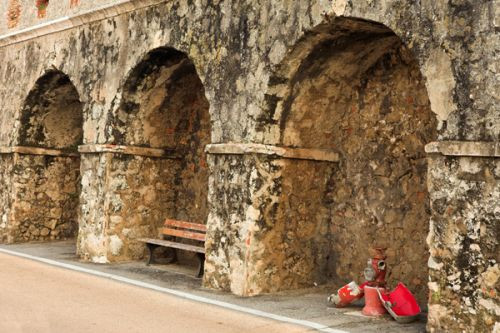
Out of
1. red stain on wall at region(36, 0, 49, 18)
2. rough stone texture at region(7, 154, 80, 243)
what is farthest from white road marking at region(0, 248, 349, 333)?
red stain on wall at region(36, 0, 49, 18)

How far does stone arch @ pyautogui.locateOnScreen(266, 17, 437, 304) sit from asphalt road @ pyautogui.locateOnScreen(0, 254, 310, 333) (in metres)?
1.43

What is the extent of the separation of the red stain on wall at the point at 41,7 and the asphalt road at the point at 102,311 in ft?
17.7

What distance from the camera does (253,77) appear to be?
682 centimetres

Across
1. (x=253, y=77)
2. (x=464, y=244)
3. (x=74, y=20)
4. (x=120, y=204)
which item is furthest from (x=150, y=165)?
(x=464, y=244)

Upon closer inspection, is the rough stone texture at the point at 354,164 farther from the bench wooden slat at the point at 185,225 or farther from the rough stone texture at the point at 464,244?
the bench wooden slat at the point at 185,225

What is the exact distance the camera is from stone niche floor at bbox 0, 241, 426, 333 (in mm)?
5527

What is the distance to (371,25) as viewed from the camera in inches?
236

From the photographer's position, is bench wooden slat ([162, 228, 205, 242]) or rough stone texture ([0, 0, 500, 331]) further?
bench wooden slat ([162, 228, 205, 242])

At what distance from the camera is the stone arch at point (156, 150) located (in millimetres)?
8734

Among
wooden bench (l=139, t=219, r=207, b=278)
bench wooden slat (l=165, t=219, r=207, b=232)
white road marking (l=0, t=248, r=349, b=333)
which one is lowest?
white road marking (l=0, t=248, r=349, b=333)

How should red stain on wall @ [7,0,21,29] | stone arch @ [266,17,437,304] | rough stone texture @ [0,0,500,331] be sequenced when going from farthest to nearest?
red stain on wall @ [7,0,21,29], stone arch @ [266,17,437,304], rough stone texture @ [0,0,500,331]

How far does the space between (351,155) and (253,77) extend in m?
1.56

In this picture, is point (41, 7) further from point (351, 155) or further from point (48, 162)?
point (351, 155)

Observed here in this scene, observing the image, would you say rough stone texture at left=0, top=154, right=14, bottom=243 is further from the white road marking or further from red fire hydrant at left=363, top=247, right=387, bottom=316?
red fire hydrant at left=363, top=247, right=387, bottom=316
